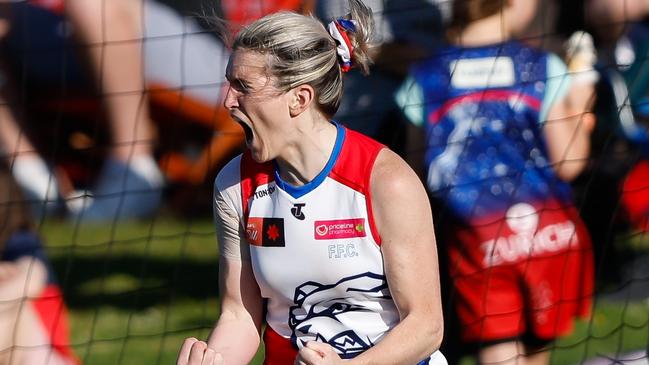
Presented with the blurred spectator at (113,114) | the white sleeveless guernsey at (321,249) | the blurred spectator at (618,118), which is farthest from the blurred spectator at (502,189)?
the blurred spectator at (113,114)

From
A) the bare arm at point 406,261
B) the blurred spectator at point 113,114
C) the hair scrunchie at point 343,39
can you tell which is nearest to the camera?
the bare arm at point 406,261

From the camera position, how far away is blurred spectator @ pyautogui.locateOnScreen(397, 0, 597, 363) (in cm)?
393

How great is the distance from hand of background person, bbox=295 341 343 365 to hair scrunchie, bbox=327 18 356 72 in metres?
0.60

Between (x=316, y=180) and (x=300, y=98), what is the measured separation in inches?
6.8

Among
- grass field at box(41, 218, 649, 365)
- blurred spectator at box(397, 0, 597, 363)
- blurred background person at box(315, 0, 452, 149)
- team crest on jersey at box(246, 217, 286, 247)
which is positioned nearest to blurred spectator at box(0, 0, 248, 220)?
grass field at box(41, 218, 649, 365)

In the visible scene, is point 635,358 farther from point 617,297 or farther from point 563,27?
point 563,27

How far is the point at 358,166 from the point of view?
8.24 feet

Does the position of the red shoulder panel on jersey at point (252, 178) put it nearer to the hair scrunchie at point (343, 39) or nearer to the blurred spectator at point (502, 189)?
the hair scrunchie at point (343, 39)

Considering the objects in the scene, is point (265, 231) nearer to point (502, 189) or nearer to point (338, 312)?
point (338, 312)

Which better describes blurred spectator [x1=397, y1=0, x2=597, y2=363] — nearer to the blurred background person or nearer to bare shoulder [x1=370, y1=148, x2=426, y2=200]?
the blurred background person

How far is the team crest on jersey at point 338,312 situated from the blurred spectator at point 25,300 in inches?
57.4

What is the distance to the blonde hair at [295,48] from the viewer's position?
8.15 ft

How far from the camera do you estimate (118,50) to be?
18.0 feet

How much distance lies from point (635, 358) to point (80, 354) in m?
2.11
